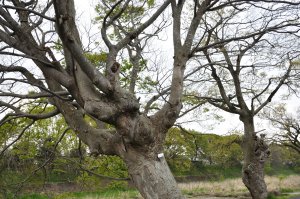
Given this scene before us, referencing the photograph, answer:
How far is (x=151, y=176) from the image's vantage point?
11.6ft

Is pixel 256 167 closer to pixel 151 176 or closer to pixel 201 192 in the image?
pixel 151 176

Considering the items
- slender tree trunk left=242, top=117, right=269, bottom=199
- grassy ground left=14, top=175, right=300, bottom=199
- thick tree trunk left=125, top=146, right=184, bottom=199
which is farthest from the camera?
grassy ground left=14, top=175, right=300, bottom=199

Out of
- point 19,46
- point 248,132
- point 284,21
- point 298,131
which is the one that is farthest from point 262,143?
point 298,131

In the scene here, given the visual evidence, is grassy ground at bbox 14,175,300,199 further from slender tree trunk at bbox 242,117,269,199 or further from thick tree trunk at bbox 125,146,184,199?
thick tree trunk at bbox 125,146,184,199

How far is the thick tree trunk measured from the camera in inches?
137

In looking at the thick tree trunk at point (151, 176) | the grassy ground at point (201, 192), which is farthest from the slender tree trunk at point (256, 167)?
the thick tree trunk at point (151, 176)

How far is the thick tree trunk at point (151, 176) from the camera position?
11.4ft

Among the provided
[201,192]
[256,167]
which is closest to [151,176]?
[256,167]

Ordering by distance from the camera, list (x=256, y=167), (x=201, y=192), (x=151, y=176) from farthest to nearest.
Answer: (x=201, y=192) < (x=256, y=167) < (x=151, y=176)

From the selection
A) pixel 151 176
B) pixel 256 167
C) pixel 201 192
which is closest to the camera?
pixel 151 176

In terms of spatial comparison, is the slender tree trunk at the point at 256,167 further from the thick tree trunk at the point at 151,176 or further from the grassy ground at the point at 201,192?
the thick tree trunk at the point at 151,176

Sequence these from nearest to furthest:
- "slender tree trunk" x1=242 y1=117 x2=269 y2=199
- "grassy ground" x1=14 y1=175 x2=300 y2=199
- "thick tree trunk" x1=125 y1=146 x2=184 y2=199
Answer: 1. "thick tree trunk" x1=125 y1=146 x2=184 y2=199
2. "slender tree trunk" x1=242 y1=117 x2=269 y2=199
3. "grassy ground" x1=14 y1=175 x2=300 y2=199

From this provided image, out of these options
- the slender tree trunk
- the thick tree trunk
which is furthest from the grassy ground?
the thick tree trunk

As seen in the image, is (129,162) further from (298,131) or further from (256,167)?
(298,131)
